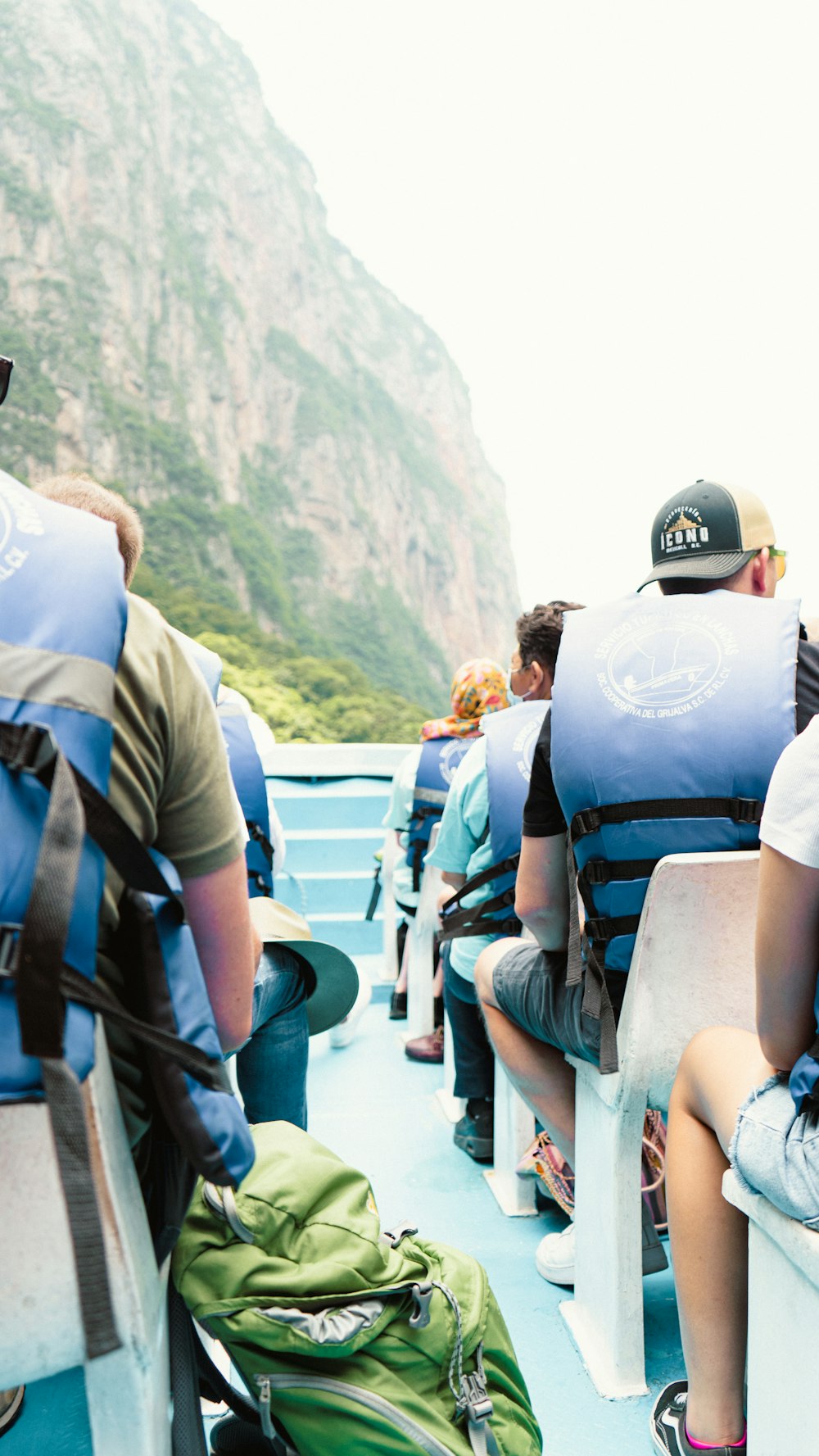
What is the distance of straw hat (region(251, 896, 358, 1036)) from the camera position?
1946 millimetres

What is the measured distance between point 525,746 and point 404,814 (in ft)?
6.01

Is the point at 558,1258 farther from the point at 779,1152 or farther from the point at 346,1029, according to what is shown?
the point at 346,1029

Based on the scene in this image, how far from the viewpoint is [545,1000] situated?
204cm

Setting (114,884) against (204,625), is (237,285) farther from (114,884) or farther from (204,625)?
(114,884)

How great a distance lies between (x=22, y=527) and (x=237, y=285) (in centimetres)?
5483

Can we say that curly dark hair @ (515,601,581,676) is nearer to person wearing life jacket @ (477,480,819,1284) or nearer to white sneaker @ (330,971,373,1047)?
person wearing life jacket @ (477,480,819,1284)

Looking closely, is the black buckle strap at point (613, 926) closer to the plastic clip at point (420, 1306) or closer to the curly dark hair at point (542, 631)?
the plastic clip at point (420, 1306)

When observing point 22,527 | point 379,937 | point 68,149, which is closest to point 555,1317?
point 22,527

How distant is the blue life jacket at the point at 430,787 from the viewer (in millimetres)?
4133

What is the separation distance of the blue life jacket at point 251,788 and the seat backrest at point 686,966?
3.17 feet

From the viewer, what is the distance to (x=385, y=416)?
2363 inches

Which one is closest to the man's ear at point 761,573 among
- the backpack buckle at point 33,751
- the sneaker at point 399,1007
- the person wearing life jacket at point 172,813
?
the person wearing life jacket at point 172,813

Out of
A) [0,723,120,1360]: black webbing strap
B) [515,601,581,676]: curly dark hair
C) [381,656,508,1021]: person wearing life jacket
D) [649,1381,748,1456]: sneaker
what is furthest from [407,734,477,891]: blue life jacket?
[0,723,120,1360]: black webbing strap

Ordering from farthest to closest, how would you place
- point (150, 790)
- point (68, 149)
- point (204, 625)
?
point (68, 149) → point (204, 625) → point (150, 790)
